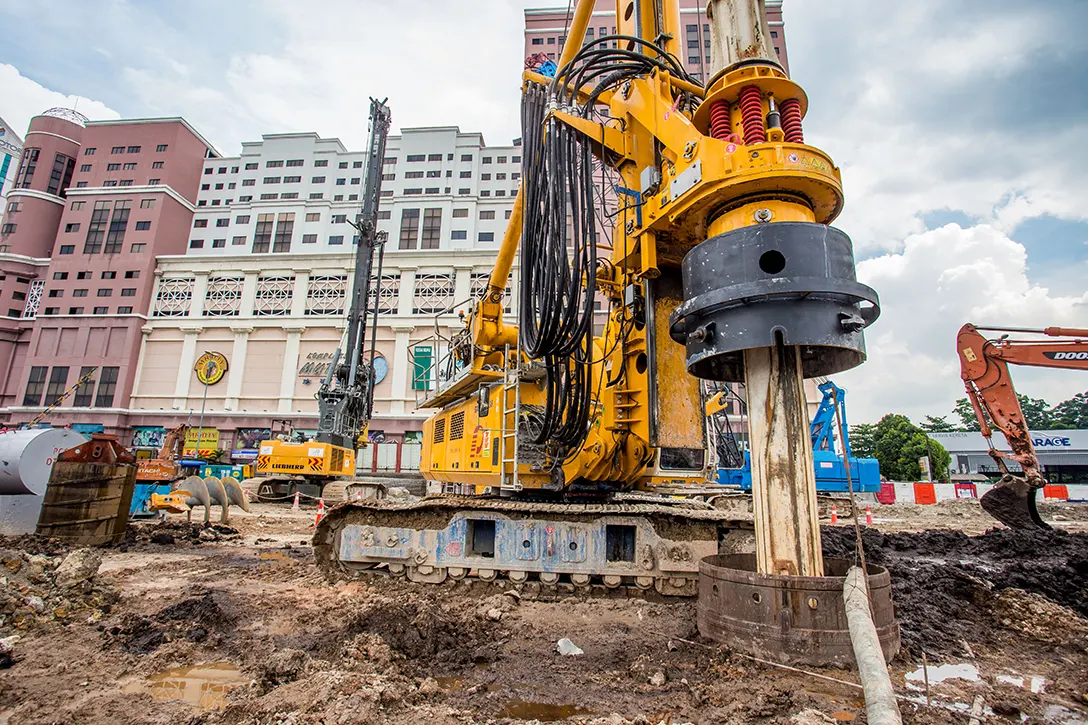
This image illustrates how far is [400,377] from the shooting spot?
4162 centimetres

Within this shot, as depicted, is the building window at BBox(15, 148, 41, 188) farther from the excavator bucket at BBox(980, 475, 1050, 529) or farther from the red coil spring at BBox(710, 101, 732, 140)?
the excavator bucket at BBox(980, 475, 1050, 529)

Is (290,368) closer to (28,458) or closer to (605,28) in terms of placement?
(28,458)

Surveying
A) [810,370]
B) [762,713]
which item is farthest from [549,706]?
[810,370]

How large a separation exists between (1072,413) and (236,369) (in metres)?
99.9

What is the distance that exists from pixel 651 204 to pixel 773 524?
9.29 feet

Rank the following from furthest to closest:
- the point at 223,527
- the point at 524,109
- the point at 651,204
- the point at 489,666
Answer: the point at 223,527 → the point at 524,109 → the point at 651,204 → the point at 489,666

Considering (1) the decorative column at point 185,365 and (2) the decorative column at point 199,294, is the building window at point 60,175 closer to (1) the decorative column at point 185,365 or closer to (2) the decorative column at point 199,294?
(2) the decorative column at point 199,294

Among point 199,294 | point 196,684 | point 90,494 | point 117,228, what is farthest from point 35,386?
point 196,684

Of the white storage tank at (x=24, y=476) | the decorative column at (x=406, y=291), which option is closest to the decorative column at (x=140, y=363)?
the decorative column at (x=406, y=291)

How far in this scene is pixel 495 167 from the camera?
61.3 metres

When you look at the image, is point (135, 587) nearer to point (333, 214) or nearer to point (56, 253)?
point (333, 214)

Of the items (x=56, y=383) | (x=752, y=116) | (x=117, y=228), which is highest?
(x=117, y=228)

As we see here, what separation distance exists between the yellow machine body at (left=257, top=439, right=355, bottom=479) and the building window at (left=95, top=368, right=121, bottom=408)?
32267 mm

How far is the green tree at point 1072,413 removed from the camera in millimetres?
72794
